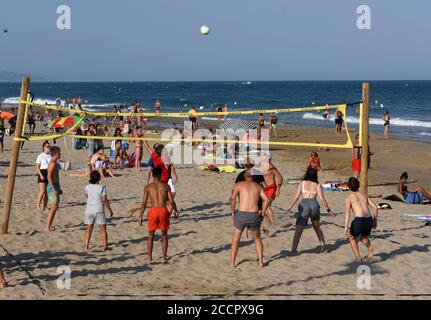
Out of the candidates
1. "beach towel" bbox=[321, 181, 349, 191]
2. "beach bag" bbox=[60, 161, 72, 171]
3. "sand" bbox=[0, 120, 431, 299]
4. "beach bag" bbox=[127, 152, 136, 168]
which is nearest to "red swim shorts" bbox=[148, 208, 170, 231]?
"sand" bbox=[0, 120, 431, 299]

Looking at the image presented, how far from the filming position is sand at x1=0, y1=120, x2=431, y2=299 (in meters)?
8.16

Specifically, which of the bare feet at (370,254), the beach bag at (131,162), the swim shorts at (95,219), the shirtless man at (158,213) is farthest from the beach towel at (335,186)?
the swim shorts at (95,219)

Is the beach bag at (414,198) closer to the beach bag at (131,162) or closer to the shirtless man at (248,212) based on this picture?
the shirtless man at (248,212)

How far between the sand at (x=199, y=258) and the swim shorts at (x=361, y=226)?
51cm

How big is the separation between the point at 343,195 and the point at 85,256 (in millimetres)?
8089

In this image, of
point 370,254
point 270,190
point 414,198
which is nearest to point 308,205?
point 370,254

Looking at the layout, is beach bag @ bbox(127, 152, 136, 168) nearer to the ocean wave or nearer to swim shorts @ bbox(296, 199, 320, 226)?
swim shorts @ bbox(296, 199, 320, 226)

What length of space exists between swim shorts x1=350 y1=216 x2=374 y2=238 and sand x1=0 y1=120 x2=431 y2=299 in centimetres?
51

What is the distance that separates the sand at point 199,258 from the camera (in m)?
8.16

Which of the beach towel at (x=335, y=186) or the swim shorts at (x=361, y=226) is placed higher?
the swim shorts at (x=361, y=226)

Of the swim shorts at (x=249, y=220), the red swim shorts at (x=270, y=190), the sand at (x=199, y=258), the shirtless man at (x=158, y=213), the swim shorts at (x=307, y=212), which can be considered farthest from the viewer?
the red swim shorts at (x=270, y=190)

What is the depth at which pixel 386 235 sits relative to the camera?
1153 cm
